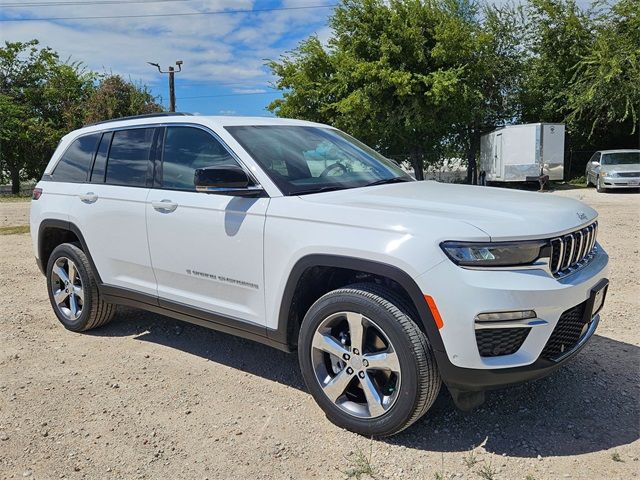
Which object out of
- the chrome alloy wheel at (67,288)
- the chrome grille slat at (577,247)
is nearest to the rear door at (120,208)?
the chrome alloy wheel at (67,288)

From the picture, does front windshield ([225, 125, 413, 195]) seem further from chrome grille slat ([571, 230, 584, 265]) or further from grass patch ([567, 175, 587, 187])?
grass patch ([567, 175, 587, 187])

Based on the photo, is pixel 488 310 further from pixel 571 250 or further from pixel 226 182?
pixel 226 182

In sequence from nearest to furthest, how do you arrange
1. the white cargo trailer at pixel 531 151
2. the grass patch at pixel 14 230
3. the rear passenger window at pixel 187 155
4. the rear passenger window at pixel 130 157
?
1. the rear passenger window at pixel 187 155
2. the rear passenger window at pixel 130 157
3. the grass patch at pixel 14 230
4. the white cargo trailer at pixel 531 151

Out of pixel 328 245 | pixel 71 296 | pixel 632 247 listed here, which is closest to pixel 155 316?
pixel 71 296

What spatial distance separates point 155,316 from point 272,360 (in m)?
1.76

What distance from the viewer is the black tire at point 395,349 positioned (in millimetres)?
2842

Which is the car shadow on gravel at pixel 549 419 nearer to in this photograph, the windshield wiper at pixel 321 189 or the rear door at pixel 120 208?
the windshield wiper at pixel 321 189

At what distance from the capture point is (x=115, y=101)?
96.6ft

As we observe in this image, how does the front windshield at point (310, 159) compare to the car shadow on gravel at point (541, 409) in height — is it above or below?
above

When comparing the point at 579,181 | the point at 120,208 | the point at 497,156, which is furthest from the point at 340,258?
the point at 579,181

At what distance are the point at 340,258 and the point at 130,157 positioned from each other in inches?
88.7

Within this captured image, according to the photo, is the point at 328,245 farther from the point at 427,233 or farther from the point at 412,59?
the point at 412,59

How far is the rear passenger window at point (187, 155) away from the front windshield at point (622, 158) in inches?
838

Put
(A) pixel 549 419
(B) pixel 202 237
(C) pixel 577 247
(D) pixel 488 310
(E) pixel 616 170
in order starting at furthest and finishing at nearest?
(E) pixel 616 170 < (B) pixel 202 237 < (A) pixel 549 419 < (C) pixel 577 247 < (D) pixel 488 310
